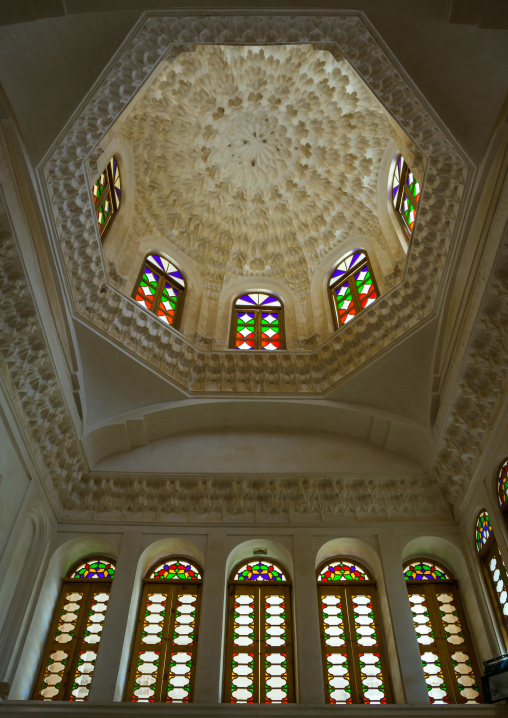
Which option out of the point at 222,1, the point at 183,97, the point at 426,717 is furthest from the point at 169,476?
the point at 183,97

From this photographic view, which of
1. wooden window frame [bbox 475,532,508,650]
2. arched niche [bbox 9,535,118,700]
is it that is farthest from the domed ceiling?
wooden window frame [bbox 475,532,508,650]

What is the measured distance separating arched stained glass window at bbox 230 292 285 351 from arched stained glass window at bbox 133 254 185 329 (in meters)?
0.90

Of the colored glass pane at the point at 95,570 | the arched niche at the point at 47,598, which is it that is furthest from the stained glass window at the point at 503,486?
the colored glass pane at the point at 95,570

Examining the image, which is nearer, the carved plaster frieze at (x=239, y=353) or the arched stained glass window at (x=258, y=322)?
the carved plaster frieze at (x=239, y=353)

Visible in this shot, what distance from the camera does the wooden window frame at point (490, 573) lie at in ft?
18.8

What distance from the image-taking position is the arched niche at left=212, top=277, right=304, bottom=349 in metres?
8.84

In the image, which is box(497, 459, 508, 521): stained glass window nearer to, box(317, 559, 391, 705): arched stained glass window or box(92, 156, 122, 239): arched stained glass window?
box(317, 559, 391, 705): arched stained glass window

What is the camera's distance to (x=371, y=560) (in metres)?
→ 6.78

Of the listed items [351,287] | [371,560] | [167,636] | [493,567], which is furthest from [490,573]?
[351,287]

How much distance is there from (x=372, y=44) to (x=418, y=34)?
52 centimetres

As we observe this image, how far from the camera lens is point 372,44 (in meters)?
5.53

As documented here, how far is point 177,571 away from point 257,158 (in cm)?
664

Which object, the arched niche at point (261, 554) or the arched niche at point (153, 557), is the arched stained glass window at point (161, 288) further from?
the arched niche at point (261, 554)

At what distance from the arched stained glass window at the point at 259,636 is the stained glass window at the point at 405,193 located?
4554mm
